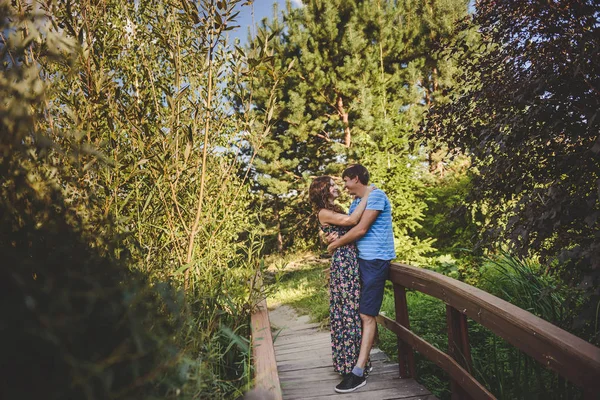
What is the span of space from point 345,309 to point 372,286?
309mm

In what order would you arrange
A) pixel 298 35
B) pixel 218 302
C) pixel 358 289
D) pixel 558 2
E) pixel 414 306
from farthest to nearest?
pixel 298 35
pixel 414 306
pixel 358 289
pixel 558 2
pixel 218 302

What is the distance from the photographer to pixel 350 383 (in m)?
2.68

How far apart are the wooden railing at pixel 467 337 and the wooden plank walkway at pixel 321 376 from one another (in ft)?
0.67

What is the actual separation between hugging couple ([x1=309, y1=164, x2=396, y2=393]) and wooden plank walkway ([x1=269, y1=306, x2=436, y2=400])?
141 mm

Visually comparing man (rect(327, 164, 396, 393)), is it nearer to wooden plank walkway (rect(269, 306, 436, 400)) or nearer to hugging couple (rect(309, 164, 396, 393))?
hugging couple (rect(309, 164, 396, 393))

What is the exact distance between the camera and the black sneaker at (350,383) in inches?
104

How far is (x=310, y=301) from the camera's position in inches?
270

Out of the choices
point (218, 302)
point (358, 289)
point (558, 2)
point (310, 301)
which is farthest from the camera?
point (310, 301)

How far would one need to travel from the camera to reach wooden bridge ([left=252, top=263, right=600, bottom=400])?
126cm

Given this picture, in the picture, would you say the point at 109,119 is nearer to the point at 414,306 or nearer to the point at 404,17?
the point at 414,306

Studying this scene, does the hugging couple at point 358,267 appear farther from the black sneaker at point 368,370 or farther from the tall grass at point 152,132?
the tall grass at point 152,132

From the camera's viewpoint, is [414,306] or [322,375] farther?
[414,306]

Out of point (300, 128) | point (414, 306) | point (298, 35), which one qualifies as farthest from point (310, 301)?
point (298, 35)

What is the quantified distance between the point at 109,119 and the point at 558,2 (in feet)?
9.40
